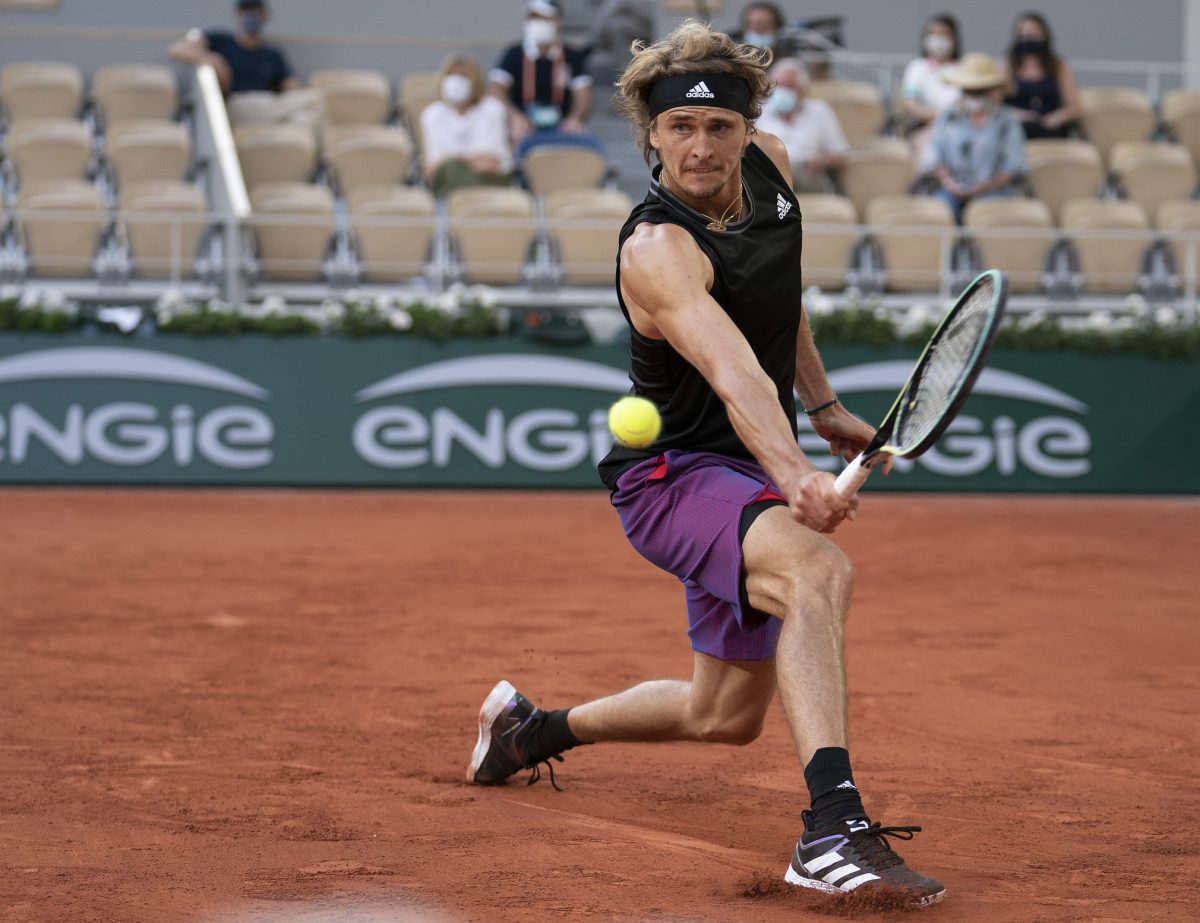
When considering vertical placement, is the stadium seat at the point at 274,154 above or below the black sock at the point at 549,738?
above

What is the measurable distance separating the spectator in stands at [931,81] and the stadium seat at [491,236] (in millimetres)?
3891

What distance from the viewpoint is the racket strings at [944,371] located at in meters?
3.12

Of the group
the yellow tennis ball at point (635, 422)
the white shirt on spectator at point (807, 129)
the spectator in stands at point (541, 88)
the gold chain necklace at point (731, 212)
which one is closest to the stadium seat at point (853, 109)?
the white shirt on spectator at point (807, 129)

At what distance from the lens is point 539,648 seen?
21.2ft

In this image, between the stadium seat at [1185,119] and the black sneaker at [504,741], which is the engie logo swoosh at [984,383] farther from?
the black sneaker at [504,741]

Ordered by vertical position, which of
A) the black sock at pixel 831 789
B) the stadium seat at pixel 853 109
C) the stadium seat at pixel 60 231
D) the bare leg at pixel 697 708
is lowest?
the bare leg at pixel 697 708

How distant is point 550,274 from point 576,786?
28.1 ft

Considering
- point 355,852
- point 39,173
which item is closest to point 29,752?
point 355,852

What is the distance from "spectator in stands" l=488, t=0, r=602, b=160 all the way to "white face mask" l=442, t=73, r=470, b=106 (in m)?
0.73

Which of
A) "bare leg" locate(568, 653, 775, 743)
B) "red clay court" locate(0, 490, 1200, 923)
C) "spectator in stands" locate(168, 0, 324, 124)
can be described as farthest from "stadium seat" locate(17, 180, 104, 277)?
"bare leg" locate(568, 653, 775, 743)

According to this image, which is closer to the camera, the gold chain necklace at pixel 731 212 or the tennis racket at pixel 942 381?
the tennis racket at pixel 942 381

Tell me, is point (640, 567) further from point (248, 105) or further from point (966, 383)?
point (248, 105)

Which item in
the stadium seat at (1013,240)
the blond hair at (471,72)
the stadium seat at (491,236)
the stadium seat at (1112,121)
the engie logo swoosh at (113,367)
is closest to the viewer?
the engie logo swoosh at (113,367)

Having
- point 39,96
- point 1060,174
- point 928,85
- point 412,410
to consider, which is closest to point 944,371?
point 412,410
